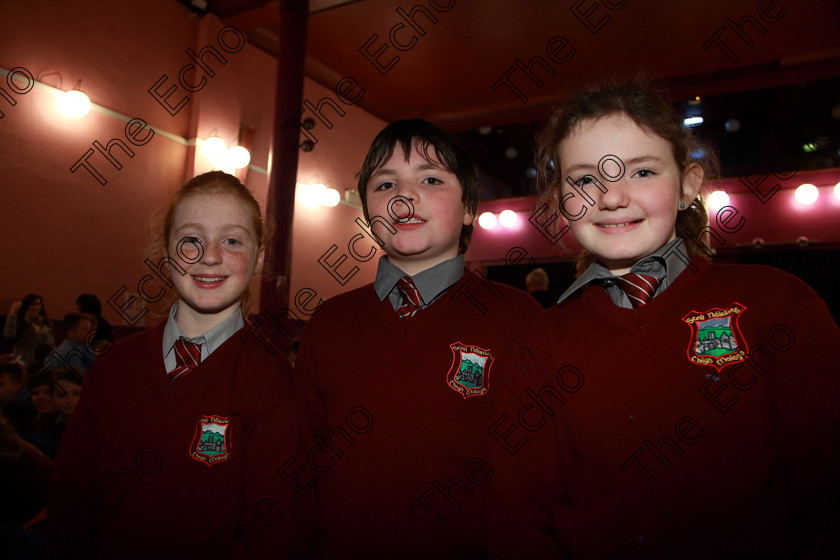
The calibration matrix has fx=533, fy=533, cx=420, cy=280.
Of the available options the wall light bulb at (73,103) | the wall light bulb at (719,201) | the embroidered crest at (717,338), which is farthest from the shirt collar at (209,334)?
the wall light bulb at (719,201)

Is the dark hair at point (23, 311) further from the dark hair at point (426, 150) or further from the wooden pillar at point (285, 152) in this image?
the dark hair at point (426, 150)

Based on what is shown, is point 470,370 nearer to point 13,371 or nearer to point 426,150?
point 426,150

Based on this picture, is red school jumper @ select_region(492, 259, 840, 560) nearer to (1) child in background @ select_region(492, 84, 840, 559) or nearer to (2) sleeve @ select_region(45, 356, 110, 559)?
(1) child in background @ select_region(492, 84, 840, 559)

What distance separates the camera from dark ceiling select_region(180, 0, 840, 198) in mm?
5055

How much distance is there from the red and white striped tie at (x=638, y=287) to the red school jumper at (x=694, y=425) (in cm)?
3

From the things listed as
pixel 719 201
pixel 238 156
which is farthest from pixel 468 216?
pixel 719 201

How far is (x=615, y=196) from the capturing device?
3.17ft

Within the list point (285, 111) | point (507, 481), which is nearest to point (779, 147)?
point (285, 111)

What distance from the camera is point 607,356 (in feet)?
3.09

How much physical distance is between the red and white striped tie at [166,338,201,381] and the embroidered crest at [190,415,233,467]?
12cm

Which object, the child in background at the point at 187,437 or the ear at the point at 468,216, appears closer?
the child in background at the point at 187,437

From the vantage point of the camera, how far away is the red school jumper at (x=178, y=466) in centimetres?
105

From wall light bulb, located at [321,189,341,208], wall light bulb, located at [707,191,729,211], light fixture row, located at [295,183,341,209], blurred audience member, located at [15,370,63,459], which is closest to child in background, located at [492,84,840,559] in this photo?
blurred audience member, located at [15,370,63,459]

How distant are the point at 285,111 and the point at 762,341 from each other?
4.34 metres
